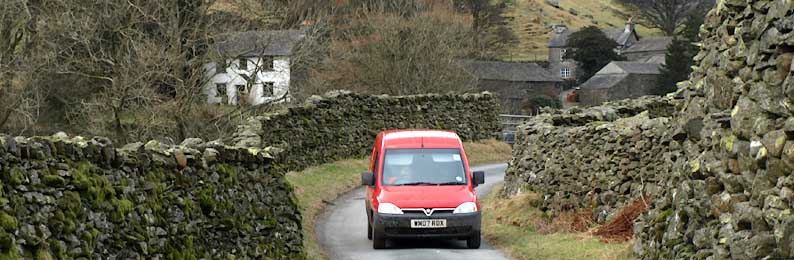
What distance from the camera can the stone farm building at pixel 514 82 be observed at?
70.6 m

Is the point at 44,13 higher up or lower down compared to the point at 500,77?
higher up

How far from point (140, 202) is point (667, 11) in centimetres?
10803

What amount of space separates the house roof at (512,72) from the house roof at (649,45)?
15.3 m

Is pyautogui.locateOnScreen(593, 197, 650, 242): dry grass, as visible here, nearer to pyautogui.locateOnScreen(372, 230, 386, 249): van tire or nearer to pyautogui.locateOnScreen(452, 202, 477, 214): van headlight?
pyautogui.locateOnScreen(452, 202, 477, 214): van headlight

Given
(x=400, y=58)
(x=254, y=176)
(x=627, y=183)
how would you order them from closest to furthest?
(x=254, y=176) < (x=627, y=183) < (x=400, y=58)

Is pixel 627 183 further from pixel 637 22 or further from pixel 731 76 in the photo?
pixel 637 22

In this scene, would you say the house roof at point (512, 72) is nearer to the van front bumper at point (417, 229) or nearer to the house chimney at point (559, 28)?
the house chimney at point (559, 28)

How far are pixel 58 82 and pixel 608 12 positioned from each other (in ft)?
390

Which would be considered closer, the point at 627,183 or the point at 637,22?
the point at 627,183

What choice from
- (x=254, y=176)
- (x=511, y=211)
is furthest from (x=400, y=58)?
(x=254, y=176)

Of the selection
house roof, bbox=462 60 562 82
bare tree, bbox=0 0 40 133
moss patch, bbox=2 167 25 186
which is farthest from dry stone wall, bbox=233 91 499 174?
house roof, bbox=462 60 562 82

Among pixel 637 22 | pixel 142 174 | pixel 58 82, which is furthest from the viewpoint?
pixel 637 22

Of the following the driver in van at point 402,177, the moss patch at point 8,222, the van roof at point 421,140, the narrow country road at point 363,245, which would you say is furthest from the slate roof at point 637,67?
the moss patch at point 8,222

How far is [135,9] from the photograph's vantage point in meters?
28.8
